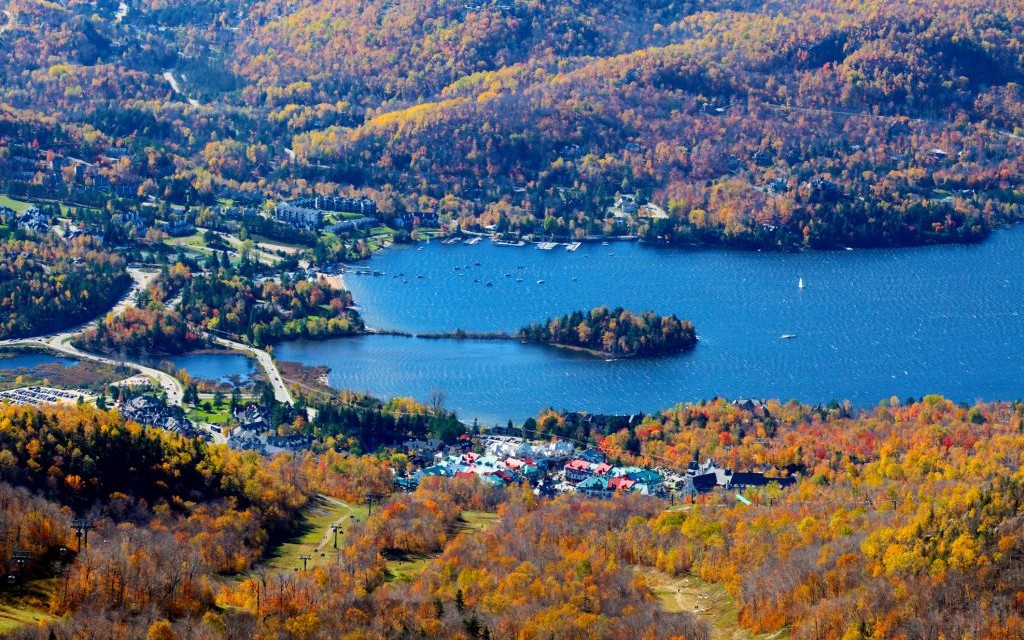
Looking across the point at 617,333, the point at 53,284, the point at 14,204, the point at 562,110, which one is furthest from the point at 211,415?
the point at 562,110

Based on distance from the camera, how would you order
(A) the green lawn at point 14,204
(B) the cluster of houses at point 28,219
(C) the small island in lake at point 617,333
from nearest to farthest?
(C) the small island in lake at point 617,333 < (B) the cluster of houses at point 28,219 < (A) the green lawn at point 14,204

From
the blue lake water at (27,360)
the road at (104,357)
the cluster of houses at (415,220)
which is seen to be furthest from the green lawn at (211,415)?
the cluster of houses at (415,220)

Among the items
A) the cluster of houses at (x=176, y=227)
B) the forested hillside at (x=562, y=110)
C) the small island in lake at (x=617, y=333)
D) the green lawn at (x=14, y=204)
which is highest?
the forested hillside at (x=562, y=110)

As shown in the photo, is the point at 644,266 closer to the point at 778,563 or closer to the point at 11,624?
the point at 778,563

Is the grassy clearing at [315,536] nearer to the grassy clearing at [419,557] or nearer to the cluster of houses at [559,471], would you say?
the grassy clearing at [419,557]

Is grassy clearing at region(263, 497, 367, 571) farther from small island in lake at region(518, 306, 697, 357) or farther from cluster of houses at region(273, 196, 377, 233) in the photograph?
cluster of houses at region(273, 196, 377, 233)

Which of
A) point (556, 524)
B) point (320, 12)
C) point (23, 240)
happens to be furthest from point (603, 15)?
point (556, 524)

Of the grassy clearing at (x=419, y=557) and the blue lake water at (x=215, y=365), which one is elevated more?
the blue lake water at (x=215, y=365)
